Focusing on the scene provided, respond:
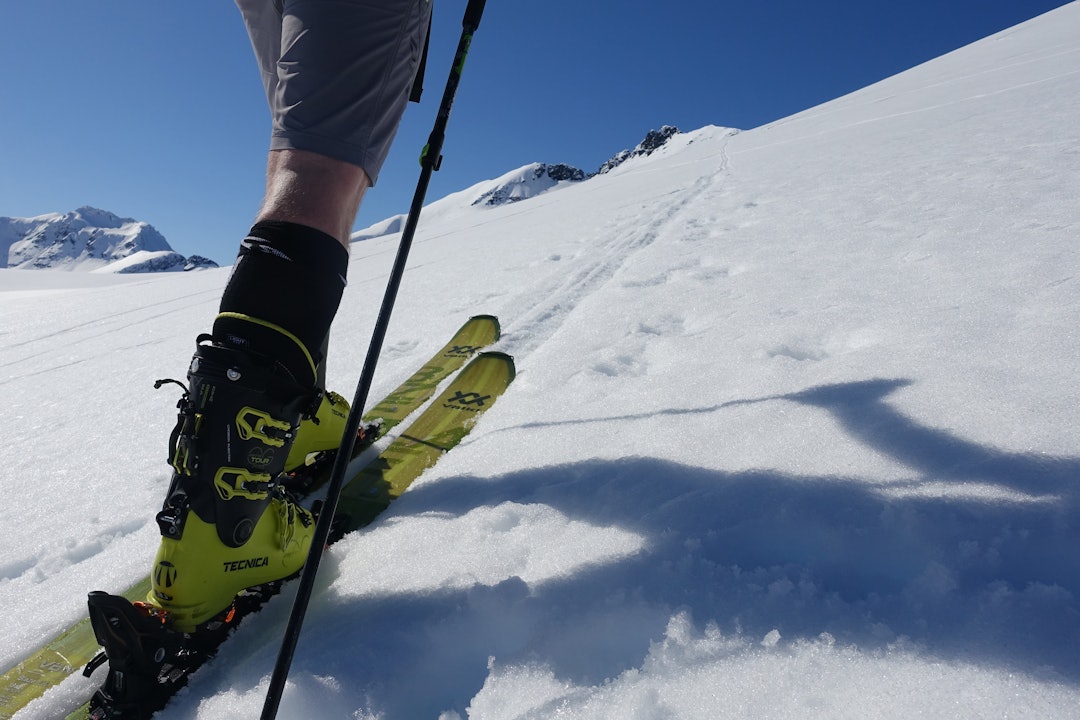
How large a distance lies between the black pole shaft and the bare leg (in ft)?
0.47

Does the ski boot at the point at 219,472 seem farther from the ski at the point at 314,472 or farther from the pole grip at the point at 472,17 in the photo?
the pole grip at the point at 472,17

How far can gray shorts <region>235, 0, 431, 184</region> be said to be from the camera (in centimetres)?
109

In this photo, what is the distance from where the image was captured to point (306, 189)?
1098 millimetres

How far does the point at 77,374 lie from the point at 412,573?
3.59 meters

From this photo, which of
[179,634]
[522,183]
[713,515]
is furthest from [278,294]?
[522,183]

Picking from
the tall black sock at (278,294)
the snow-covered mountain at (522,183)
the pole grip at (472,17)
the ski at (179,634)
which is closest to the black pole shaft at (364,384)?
the pole grip at (472,17)

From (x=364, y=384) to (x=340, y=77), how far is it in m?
0.58

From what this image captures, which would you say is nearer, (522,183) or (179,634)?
(179,634)

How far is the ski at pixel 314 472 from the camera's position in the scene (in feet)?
3.59

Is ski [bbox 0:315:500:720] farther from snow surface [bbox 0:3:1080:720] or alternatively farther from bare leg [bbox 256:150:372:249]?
bare leg [bbox 256:150:372:249]

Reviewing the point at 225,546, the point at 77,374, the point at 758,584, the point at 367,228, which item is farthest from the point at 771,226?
the point at 367,228

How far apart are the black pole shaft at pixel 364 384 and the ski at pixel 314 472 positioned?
364 millimetres

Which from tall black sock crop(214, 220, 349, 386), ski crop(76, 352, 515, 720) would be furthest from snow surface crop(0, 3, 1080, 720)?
tall black sock crop(214, 220, 349, 386)

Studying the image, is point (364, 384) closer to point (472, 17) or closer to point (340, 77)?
point (340, 77)
